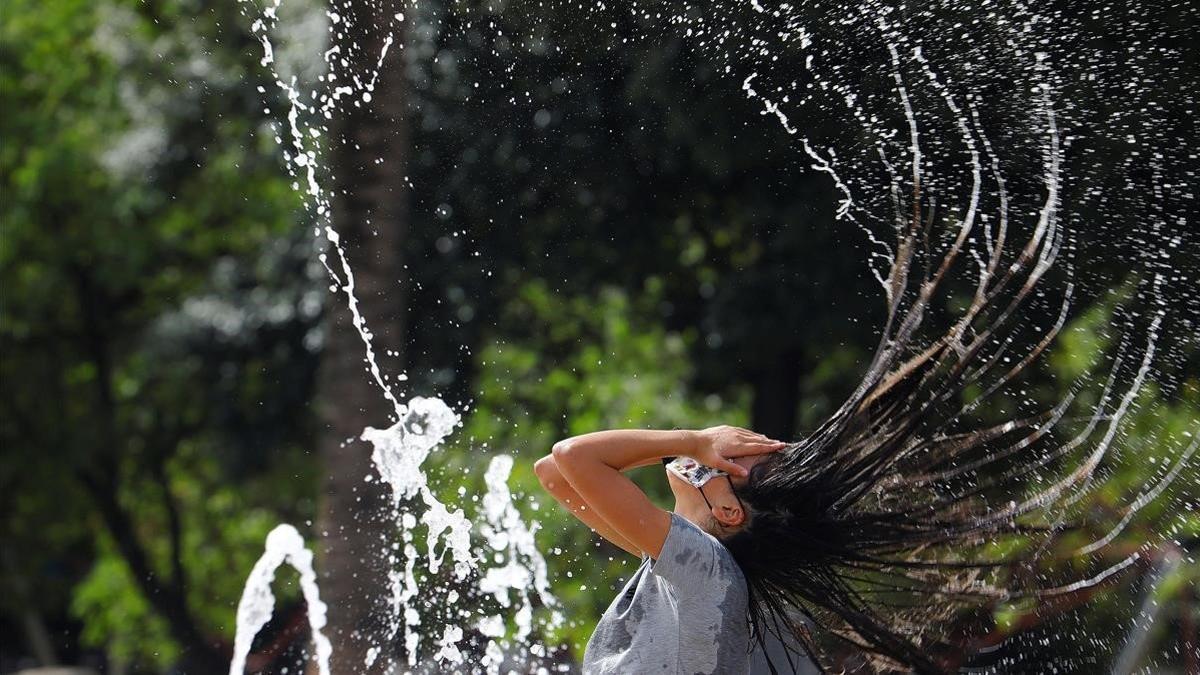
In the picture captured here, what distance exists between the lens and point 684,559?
253 centimetres

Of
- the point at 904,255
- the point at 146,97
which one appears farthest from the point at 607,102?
the point at 146,97

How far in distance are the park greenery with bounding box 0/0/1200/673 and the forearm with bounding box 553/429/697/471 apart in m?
1.20

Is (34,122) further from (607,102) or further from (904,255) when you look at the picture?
(904,255)

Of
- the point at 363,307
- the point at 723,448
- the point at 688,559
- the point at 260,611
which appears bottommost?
the point at 260,611

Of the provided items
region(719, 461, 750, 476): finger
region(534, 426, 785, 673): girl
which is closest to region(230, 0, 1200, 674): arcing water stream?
region(534, 426, 785, 673): girl

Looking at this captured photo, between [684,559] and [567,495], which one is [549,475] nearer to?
[567,495]

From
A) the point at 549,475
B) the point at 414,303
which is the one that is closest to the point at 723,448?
the point at 549,475

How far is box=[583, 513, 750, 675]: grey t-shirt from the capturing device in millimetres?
2535

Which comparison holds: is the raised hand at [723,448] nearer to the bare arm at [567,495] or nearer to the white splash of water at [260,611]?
the bare arm at [567,495]

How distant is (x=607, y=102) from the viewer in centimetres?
612

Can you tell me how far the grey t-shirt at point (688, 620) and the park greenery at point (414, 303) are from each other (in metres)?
1.13

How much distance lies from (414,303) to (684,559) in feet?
15.8

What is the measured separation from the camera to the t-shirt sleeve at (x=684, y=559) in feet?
8.25

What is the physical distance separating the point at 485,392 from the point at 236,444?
270 centimetres
